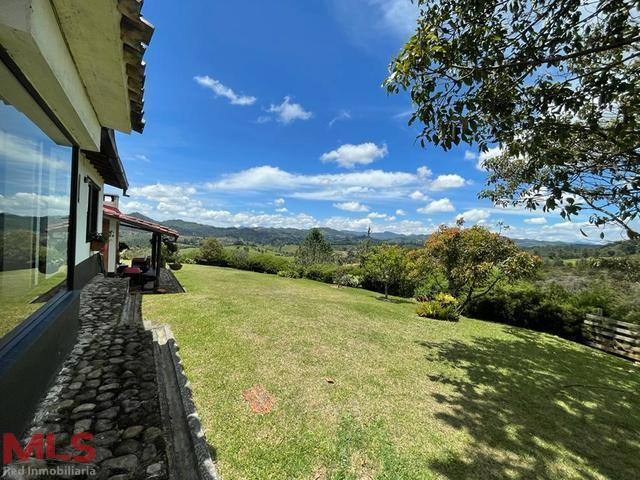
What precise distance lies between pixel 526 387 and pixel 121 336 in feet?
23.1

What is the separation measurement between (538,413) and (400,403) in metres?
1.95

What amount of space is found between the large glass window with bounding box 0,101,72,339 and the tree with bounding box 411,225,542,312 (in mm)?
10692

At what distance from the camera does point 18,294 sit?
9.25 ft

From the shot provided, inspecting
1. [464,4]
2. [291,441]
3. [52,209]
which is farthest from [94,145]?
[464,4]

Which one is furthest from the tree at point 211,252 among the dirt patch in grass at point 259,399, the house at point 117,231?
the dirt patch in grass at point 259,399

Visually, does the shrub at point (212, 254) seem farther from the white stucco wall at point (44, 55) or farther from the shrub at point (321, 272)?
the white stucco wall at point (44, 55)

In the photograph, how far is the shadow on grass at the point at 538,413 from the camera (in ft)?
9.89

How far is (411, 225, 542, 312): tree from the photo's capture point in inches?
386

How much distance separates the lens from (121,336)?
5.13 meters

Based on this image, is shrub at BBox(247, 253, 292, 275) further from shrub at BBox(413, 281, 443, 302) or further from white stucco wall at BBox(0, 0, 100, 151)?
white stucco wall at BBox(0, 0, 100, 151)

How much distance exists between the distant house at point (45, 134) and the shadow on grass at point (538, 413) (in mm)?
4209

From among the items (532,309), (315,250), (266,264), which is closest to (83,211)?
(532,309)

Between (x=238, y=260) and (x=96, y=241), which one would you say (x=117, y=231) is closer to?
(x=96, y=241)

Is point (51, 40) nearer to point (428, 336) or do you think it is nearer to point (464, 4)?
point (464, 4)
